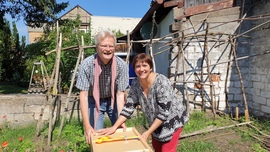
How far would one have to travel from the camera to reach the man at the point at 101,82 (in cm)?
213

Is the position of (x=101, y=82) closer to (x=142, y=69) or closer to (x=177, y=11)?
(x=142, y=69)

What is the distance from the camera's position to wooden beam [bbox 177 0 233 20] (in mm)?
4992

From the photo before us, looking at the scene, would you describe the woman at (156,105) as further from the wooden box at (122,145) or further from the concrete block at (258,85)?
the concrete block at (258,85)

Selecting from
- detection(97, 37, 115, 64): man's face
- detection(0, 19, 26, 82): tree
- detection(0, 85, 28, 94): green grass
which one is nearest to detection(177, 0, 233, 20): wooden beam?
detection(97, 37, 115, 64): man's face

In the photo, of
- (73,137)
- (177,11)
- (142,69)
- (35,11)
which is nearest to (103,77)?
(142,69)

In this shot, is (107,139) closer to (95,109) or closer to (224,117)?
(95,109)

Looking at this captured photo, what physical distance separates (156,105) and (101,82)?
0.75m

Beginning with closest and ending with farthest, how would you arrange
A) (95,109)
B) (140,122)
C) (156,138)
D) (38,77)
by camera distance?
(156,138) → (95,109) → (140,122) → (38,77)

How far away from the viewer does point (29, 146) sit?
3.40m

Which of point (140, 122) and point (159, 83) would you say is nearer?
point (159, 83)

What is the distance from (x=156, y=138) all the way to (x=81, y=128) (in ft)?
7.45

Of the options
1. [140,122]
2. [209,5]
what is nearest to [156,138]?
[140,122]

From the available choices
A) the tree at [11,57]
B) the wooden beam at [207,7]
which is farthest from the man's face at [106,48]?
the tree at [11,57]

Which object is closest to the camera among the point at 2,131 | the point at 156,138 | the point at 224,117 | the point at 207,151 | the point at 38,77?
the point at 156,138
